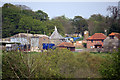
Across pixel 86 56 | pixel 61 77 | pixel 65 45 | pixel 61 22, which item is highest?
pixel 61 22

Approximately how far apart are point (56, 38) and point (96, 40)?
3.78 ft

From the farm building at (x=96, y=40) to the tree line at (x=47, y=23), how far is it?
0.19 metres

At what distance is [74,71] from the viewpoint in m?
3.31

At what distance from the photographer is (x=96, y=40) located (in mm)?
4332

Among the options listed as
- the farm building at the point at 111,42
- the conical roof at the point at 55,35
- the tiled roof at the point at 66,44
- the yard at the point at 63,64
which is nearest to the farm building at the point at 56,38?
the conical roof at the point at 55,35

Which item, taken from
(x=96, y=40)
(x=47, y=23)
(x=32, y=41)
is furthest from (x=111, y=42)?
(x=32, y=41)

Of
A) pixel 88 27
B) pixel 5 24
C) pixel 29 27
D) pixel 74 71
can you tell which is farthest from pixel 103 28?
pixel 5 24

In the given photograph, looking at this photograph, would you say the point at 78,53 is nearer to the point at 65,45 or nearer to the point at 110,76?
the point at 65,45

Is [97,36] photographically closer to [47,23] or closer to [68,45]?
[68,45]

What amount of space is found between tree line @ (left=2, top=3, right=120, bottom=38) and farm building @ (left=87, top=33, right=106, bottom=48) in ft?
0.61

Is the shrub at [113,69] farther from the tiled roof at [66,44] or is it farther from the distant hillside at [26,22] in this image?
the distant hillside at [26,22]

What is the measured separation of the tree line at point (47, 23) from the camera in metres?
4.34

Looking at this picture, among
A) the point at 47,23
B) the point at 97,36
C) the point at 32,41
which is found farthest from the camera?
the point at 47,23

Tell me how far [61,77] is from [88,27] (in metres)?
2.16
